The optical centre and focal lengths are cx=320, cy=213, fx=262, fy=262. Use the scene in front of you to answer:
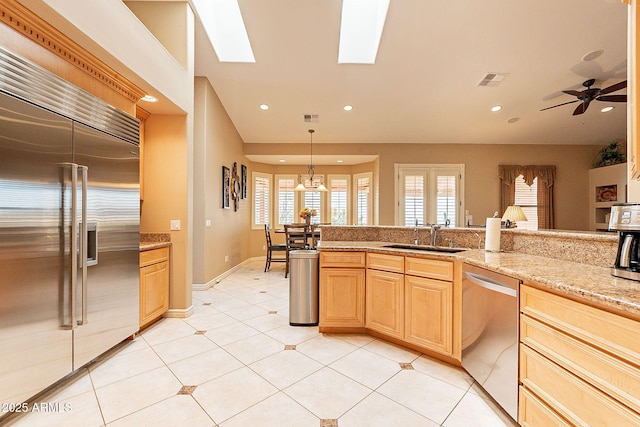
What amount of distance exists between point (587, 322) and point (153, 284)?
130 inches

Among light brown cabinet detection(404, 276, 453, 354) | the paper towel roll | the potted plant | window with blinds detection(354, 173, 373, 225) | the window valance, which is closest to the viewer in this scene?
light brown cabinet detection(404, 276, 453, 354)

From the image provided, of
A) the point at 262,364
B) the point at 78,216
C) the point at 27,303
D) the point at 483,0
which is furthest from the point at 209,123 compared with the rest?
the point at 483,0

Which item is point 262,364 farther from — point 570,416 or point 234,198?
point 234,198

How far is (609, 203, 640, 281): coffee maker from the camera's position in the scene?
1.24m

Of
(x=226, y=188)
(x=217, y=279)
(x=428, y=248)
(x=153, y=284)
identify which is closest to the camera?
(x=428, y=248)

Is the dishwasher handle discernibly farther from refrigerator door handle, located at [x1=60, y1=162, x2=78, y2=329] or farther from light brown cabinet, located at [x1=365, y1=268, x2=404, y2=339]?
refrigerator door handle, located at [x1=60, y1=162, x2=78, y2=329]

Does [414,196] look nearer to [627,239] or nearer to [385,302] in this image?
[385,302]

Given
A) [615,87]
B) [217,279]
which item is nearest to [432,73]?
[615,87]

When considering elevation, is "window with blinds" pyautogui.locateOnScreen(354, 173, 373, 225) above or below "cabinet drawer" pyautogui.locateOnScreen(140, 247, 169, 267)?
above

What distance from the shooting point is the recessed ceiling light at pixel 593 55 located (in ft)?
11.7

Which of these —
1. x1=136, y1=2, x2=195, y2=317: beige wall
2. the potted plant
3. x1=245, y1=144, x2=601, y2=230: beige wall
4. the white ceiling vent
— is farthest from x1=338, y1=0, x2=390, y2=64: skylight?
the potted plant

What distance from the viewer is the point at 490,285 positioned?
1.66m

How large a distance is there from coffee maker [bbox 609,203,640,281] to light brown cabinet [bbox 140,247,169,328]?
3486mm

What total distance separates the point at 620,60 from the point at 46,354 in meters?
6.81
